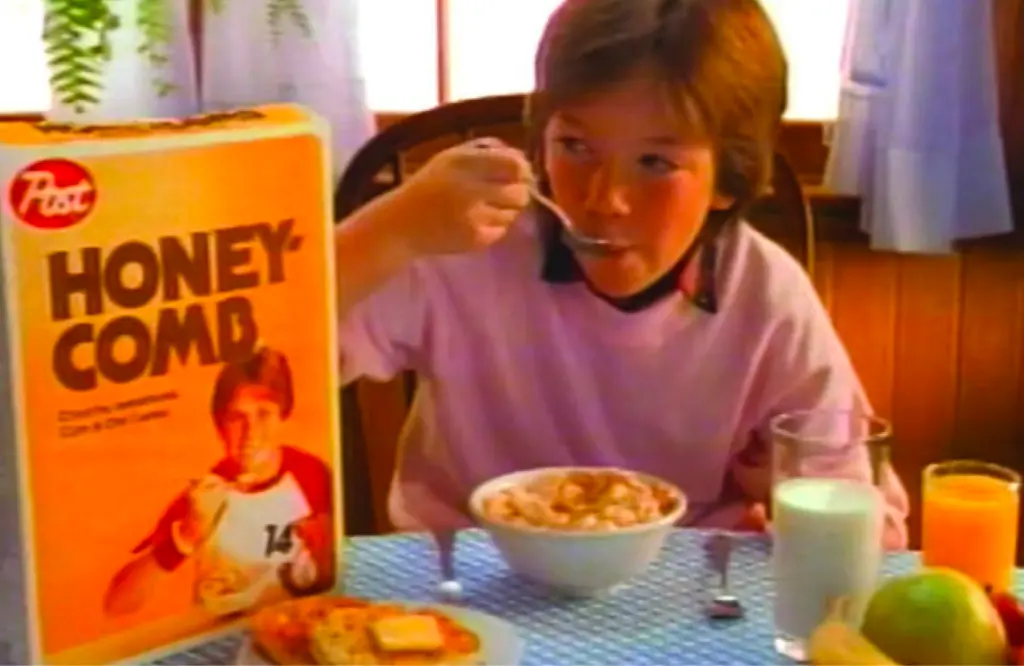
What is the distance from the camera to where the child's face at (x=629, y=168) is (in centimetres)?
143

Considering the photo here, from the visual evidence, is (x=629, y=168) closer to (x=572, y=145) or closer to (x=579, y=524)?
(x=572, y=145)

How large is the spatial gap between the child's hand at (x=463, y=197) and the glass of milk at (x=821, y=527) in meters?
0.31

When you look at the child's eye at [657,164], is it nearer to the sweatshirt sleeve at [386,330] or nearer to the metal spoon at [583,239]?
the metal spoon at [583,239]

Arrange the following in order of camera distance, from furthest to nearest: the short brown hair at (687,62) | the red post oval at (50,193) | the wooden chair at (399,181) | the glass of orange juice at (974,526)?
the wooden chair at (399,181) < the short brown hair at (687,62) < the glass of orange juice at (974,526) < the red post oval at (50,193)

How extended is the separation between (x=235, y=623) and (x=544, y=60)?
0.62m

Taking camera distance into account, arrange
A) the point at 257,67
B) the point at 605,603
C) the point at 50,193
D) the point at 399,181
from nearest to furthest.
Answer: the point at 50,193, the point at 605,603, the point at 399,181, the point at 257,67

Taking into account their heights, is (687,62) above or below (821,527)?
above

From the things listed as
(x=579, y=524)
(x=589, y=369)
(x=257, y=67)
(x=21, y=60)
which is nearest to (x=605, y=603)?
(x=579, y=524)

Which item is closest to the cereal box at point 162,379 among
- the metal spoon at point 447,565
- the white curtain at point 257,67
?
the metal spoon at point 447,565

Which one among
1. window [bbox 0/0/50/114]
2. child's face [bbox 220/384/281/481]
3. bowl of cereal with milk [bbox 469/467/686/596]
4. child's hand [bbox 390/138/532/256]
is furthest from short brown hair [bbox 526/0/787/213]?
window [bbox 0/0/50/114]

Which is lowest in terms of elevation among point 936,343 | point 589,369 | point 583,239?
point 936,343

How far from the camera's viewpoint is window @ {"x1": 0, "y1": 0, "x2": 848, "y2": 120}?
7.78 feet

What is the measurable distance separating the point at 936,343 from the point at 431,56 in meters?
0.85

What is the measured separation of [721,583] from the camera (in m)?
1.23
